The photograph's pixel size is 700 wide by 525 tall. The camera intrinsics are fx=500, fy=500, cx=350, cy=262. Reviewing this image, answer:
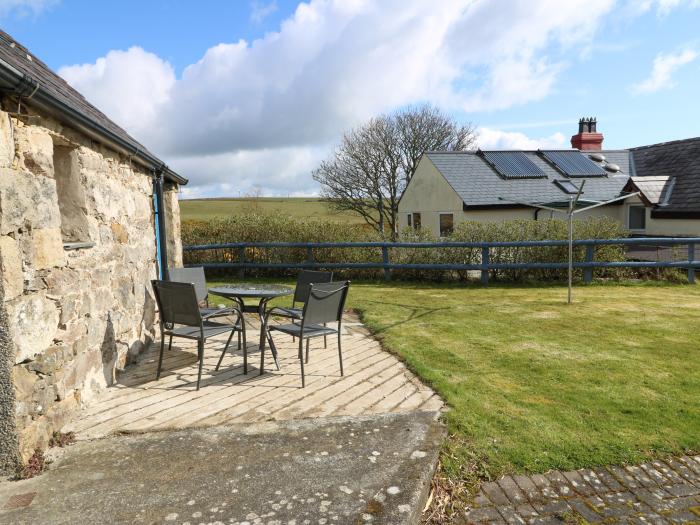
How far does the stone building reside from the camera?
307 cm

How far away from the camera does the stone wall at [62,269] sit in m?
3.15

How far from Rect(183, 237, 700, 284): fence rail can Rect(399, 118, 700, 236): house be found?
525 cm

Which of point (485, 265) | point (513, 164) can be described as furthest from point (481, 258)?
point (513, 164)

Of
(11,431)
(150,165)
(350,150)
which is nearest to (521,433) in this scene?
(11,431)

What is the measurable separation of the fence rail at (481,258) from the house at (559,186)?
525 cm

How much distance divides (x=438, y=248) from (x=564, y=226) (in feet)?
9.67

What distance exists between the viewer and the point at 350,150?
28.2m

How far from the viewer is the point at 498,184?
18969mm

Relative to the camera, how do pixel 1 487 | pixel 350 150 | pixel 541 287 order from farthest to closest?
pixel 350 150 < pixel 541 287 < pixel 1 487

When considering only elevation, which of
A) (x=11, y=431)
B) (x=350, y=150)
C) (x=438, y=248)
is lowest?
(x=11, y=431)

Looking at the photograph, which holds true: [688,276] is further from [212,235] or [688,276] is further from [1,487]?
[1,487]

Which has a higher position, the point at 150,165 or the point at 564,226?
the point at 150,165

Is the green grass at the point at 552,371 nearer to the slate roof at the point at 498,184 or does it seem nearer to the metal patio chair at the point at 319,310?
the metal patio chair at the point at 319,310

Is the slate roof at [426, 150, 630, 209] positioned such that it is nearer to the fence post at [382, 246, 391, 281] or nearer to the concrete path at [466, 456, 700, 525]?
the fence post at [382, 246, 391, 281]
